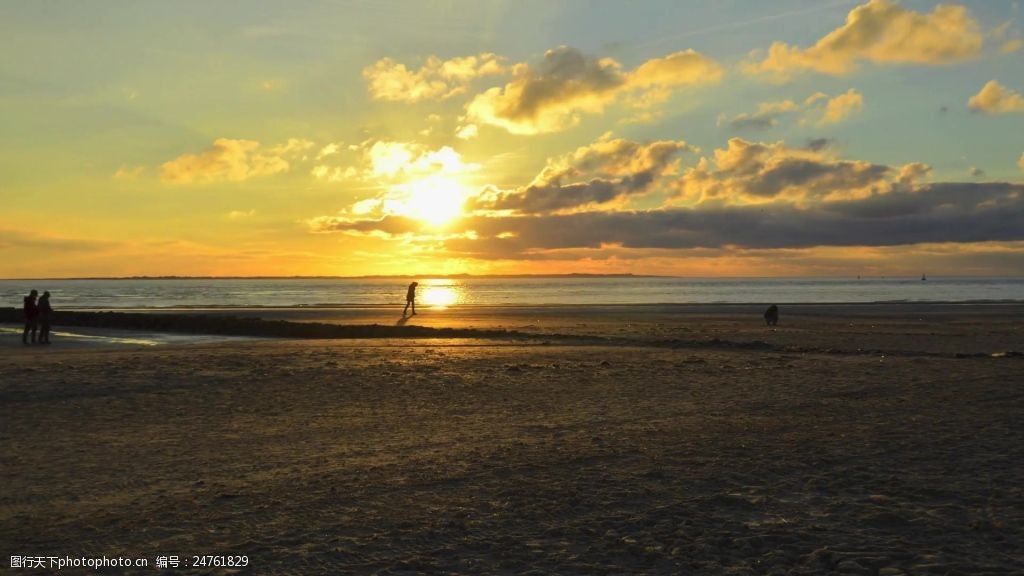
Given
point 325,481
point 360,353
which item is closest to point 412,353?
point 360,353

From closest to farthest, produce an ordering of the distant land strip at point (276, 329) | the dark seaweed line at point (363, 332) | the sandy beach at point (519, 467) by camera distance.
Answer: the sandy beach at point (519, 467), the dark seaweed line at point (363, 332), the distant land strip at point (276, 329)

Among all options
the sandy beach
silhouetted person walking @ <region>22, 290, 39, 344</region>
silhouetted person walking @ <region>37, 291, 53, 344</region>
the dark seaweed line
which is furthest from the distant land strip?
the sandy beach

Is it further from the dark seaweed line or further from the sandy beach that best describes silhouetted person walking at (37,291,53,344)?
the sandy beach

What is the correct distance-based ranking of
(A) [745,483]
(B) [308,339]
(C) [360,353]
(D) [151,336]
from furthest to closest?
(D) [151,336], (B) [308,339], (C) [360,353], (A) [745,483]

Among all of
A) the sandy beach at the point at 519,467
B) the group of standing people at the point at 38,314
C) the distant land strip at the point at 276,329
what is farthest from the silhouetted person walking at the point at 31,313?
the sandy beach at the point at 519,467

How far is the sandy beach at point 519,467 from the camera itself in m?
6.53

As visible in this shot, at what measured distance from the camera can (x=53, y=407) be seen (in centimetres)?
1388

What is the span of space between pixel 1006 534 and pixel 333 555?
5738 mm

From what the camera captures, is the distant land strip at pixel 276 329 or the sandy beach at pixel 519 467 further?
the distant land strip at pixel 276 329

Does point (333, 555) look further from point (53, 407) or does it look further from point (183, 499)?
point (53, 407)

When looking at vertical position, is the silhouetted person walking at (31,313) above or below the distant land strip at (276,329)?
above

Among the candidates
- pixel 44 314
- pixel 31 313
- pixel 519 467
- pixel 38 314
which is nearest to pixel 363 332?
pixel 44 314

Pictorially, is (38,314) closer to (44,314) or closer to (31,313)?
(31,313)

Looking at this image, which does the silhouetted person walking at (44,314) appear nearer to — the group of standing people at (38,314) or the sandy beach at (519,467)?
the group of standing people at (38,314)
